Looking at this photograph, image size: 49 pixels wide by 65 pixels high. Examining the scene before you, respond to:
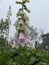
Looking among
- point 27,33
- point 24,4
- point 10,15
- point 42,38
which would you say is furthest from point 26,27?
point 42,38

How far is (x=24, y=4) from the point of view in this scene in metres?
3.00

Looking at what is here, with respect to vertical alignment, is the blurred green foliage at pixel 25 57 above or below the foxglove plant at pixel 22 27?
below

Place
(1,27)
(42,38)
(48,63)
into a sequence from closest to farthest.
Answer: (48,63)
(1,27)
(42,38)

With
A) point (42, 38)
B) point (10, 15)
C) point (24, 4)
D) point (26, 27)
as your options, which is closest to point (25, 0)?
point (24, 4)

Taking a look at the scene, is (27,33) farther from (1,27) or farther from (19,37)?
(1,27)

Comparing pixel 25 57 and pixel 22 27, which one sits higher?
pixel 22 27

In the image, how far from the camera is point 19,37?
2846 millimetres

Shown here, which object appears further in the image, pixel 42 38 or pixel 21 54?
pixel 42 38

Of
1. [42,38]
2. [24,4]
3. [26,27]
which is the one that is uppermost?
[24,4]

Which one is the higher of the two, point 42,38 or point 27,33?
point 27,33

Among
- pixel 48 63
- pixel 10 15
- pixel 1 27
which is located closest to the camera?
pixel 48 63

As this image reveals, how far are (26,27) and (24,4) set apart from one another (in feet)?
0.81

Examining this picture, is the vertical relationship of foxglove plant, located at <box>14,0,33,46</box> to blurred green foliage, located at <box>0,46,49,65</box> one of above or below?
above

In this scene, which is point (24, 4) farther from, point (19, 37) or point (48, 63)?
point (48, 63)
